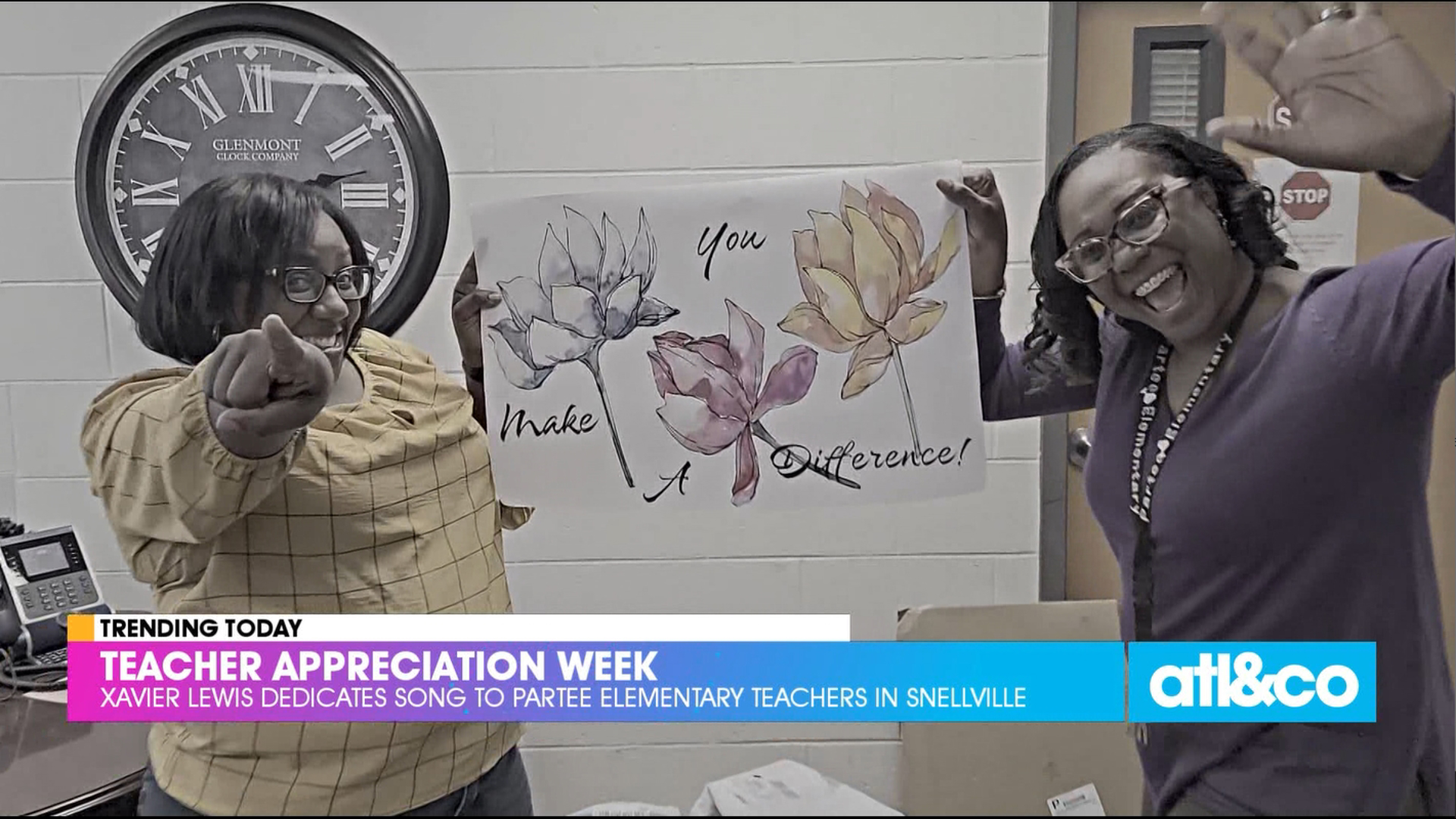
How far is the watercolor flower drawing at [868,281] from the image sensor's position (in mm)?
1014

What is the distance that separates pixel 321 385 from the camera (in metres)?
0.91

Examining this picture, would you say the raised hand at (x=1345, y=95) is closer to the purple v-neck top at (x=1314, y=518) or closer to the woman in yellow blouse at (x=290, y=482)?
the purple v-neck top at (x=1314, y=518)

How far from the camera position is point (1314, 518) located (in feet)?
2.97

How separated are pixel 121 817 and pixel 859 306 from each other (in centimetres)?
88

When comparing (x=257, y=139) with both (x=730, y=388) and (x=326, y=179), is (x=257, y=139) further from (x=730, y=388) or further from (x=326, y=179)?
(x=730, y=388)

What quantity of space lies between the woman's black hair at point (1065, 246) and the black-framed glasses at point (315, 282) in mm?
625

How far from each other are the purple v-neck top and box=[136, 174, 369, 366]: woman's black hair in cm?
74

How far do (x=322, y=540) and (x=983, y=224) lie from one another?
0.67m

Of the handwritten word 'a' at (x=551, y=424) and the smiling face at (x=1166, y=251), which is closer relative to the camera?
the smiling face at (x=1166, y=251)

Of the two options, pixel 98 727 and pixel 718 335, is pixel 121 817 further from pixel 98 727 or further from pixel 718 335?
pixel 718 335

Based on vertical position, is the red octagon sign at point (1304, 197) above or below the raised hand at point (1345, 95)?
below

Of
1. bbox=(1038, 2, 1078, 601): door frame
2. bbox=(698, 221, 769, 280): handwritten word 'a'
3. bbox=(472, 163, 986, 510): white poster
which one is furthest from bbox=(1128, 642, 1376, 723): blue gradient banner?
bbox=(698, 221, 769, 280): handwritten word 'a'

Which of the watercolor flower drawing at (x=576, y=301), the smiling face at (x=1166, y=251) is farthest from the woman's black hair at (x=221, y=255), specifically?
the smiling face at (x=1166, y=251)

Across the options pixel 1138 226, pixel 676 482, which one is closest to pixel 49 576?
pixel 676 482
